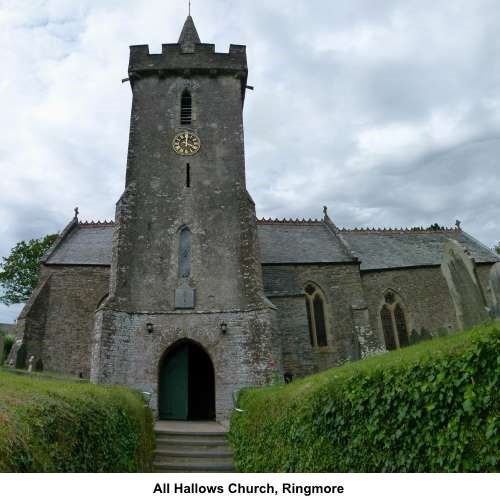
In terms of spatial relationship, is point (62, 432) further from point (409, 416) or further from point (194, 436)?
point (194, 436)

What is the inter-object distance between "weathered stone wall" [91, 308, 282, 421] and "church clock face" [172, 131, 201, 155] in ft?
27.3

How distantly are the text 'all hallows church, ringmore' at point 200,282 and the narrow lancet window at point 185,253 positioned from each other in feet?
0.16

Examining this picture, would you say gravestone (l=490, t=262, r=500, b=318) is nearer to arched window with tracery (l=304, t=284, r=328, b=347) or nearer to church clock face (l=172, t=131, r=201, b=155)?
arched window with tracery (l=304, t=284, r=328, b=347)

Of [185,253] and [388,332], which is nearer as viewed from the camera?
[185,253]

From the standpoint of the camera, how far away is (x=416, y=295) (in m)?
23.5

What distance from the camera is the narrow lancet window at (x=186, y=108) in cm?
2136

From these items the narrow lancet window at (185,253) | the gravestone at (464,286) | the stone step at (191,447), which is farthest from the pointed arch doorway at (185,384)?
the gravestone at (464,286)

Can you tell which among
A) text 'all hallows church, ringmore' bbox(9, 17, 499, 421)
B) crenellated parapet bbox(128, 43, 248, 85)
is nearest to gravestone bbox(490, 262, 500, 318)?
text 'all hallows church, ringmore' bbox(9, 17, 499, 421)

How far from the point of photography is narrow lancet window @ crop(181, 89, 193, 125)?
21359mm

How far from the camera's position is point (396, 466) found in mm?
4199

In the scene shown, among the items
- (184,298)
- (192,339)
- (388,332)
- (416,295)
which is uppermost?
(416,295)

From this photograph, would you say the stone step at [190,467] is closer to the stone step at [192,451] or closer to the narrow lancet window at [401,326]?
the stone step at [192,451]

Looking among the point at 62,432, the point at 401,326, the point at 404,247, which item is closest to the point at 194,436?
the point at 62,432

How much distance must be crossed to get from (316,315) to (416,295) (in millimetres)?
6150
